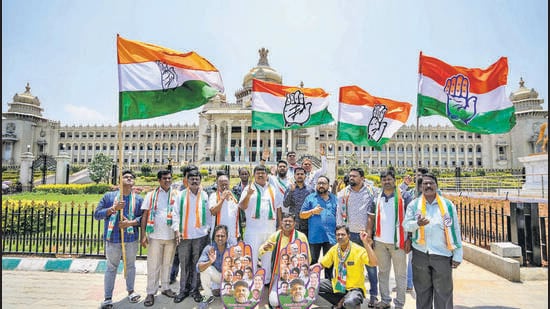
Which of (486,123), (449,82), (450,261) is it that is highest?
(449,82)

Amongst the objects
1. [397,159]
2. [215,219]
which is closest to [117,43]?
[215,219]

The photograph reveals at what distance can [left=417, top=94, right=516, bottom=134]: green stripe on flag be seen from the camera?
206 inches

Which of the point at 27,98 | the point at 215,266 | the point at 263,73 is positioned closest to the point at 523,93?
the point at 263,73

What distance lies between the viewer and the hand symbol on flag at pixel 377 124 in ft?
23.0

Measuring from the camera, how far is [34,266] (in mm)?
6195

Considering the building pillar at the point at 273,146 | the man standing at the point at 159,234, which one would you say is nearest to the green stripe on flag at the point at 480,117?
the man standing at the point at 159,234

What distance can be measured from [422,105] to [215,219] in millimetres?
4081

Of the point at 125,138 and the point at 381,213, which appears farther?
the point at 125,138

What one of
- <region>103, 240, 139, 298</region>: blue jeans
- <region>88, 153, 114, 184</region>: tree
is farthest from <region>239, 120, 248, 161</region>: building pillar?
<region>103, 240, 139, 298</region>: blue jeans

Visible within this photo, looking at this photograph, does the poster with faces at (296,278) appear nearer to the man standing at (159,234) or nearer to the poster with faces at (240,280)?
the poster with faces at (240,280)

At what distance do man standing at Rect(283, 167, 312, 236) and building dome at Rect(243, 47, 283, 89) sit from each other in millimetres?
53799

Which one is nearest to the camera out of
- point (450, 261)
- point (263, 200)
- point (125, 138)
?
point (450, 261)

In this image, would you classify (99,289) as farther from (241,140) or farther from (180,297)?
(241,140)

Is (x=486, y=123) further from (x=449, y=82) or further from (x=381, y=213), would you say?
(x=381, y=213)
